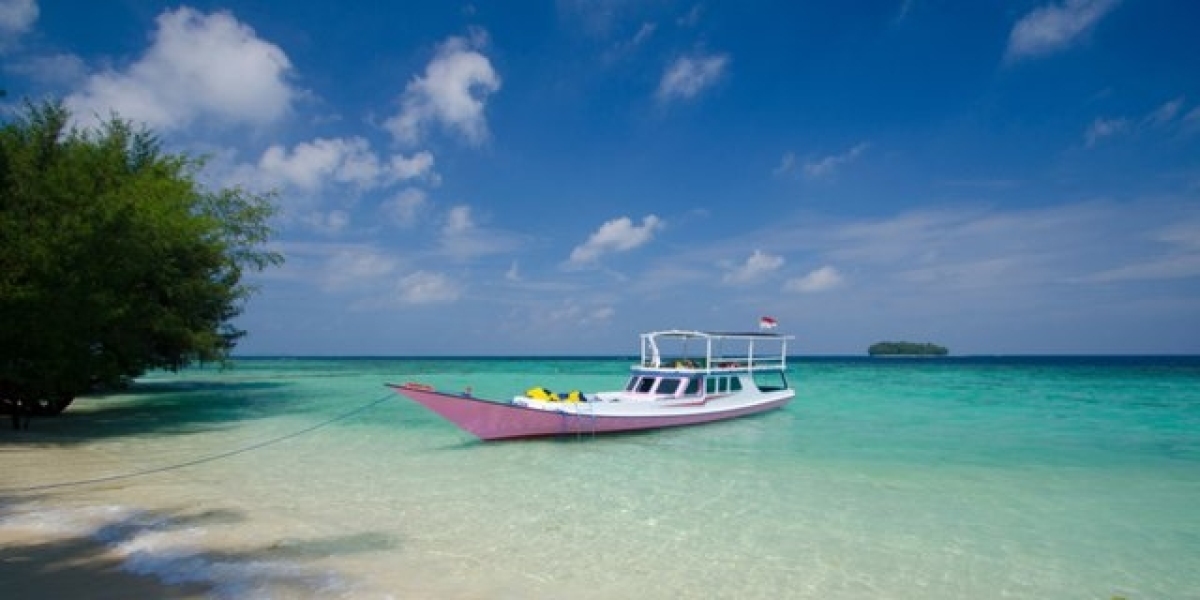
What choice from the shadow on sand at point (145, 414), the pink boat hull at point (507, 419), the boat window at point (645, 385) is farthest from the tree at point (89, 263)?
the boat window at point (645, 385)

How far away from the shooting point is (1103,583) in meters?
7.36

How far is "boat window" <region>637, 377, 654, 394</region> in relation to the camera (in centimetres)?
2016

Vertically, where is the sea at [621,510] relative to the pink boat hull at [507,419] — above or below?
below

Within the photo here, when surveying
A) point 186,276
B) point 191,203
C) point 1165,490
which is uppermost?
point 191,203

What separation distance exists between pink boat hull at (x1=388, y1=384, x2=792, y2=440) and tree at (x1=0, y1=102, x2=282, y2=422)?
8.03 metres

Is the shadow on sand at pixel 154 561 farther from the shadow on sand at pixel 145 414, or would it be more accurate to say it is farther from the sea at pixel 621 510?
the shadow on sand at pixel 145 414

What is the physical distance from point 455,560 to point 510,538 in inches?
44.6

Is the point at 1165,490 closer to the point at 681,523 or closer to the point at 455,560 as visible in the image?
the point at 681,523

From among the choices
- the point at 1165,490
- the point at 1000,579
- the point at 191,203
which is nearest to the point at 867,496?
the point at 1000,579

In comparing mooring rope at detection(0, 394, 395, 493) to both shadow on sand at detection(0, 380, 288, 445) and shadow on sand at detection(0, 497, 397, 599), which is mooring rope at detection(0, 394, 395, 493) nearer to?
shadow on sand at detection(0, 497, 397, 599)

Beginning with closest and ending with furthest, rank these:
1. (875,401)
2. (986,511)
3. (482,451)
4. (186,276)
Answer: (986,511), (482,451), (186,276), (875,401)

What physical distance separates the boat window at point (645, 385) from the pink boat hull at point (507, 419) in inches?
69.8

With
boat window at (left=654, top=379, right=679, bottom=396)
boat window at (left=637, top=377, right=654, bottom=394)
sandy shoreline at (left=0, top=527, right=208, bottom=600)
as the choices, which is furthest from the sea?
boat window at (left=637, top=377, right=654, bottom=394)

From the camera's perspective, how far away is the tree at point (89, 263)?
14.7 meters
